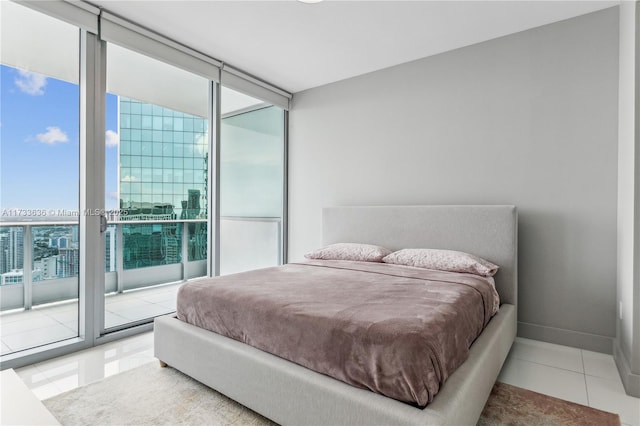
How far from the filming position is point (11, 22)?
2.32 m

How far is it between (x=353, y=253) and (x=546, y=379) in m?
1.66

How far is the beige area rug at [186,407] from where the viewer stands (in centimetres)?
165

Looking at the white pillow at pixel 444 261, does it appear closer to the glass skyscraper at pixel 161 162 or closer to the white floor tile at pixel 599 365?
the white floor tile at pixel 599 365

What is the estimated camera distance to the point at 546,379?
2098mm

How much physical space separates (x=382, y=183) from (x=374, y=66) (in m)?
1.23

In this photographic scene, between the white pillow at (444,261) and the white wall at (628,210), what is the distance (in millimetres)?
772

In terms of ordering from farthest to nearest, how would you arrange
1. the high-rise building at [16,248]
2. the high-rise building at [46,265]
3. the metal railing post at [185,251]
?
the metal railing post at [185,251] < the high-rise building at [46,265] < the high-rise building at [16,248]

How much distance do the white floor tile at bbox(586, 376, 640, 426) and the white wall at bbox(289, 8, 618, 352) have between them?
0.56 meters

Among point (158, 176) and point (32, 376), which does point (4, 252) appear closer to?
point (32, 376)

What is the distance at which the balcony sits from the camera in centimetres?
258

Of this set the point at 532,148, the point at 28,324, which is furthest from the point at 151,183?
the point at 532,148

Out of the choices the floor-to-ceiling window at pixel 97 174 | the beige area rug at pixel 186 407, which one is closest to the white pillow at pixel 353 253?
the floor-to-ceiling window at pixel 97 174

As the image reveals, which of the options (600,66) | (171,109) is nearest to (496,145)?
(600,66)

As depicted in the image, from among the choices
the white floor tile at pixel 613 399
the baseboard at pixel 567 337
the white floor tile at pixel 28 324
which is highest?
the white floor tile at pixel 28 324
